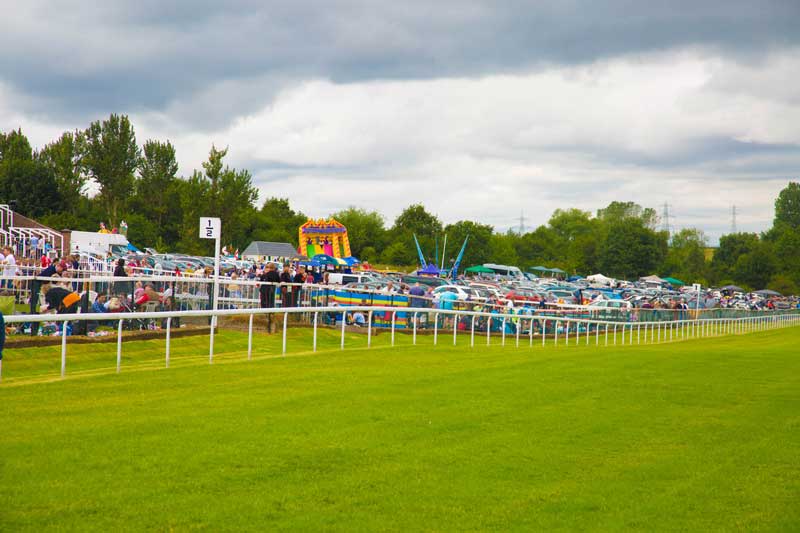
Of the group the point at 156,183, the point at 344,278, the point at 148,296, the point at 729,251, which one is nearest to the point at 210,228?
the point at 148,296

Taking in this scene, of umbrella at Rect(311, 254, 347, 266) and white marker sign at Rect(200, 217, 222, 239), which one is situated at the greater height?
white marker sign at Rect(200, 217, 222, 239)

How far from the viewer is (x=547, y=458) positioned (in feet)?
26.4

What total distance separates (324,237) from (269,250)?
18104 mm

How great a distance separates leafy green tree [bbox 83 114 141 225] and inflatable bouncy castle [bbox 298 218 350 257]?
21.0 m

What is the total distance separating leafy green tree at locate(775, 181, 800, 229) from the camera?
181 m

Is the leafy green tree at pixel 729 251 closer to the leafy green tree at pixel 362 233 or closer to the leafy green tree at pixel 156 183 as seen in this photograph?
the leafy green tree at pixel 362 233

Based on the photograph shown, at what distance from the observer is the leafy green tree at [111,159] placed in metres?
80.9

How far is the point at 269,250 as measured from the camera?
3378 inches

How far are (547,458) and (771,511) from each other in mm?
2004

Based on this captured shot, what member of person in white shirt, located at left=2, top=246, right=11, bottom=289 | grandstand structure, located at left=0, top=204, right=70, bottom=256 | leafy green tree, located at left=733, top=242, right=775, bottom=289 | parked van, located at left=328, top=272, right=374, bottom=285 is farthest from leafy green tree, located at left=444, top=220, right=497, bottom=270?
person in white shirt, located at left=2, top=246, right=11, bottom=289

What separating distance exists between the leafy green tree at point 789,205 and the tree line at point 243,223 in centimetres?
252

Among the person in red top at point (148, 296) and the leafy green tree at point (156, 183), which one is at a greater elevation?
the leafy green tree at point (156, 183)

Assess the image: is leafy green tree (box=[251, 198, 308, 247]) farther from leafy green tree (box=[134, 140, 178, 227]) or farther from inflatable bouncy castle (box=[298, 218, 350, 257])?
inflatable bouncy castle (box=[298, 218, 350, 257])

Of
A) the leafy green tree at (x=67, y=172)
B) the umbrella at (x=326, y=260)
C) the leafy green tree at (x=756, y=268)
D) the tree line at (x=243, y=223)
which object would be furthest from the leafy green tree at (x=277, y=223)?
the leafy green tree at (x=756, y=268)
